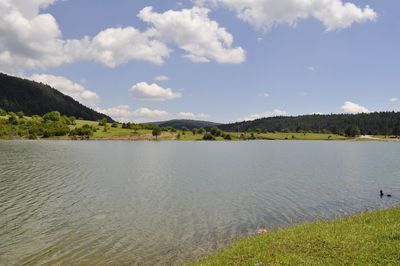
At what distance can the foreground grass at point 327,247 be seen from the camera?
17.8m

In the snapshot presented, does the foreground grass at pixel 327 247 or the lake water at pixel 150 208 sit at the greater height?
the foreground grass at pixel 327 247

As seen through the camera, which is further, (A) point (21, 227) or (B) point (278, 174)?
(B) point (278, 174)

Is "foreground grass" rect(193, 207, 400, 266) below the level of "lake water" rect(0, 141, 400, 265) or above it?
above

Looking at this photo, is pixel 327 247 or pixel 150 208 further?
pixel 150 208

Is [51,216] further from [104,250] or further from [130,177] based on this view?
[130,177]

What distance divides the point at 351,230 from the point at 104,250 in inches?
747

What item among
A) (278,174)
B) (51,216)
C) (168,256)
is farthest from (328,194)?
(51,216)

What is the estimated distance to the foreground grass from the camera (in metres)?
17.8

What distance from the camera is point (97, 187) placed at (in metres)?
58.0

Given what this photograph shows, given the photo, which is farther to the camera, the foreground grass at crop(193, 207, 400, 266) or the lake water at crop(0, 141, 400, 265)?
the lake water at crop(0, 141, 400, 265)

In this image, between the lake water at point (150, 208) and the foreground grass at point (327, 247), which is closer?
the foreground grass at point (327, 247)

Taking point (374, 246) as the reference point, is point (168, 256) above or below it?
below

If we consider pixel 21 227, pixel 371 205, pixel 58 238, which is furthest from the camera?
pixel 371 205

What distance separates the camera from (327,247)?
804 inches
